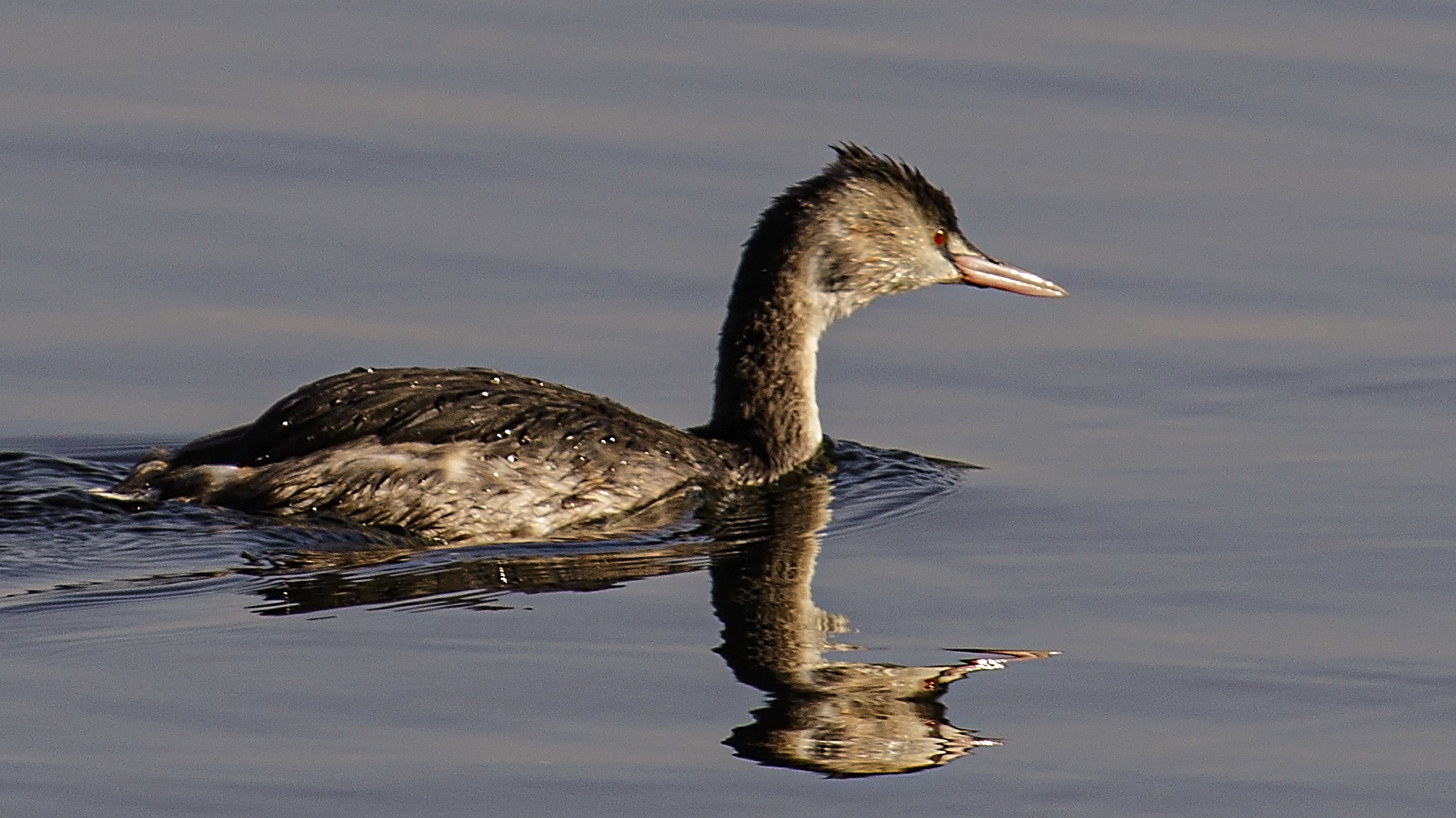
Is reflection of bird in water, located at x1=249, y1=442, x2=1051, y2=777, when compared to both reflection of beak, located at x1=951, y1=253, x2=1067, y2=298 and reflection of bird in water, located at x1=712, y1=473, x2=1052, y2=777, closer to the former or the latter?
reflection of bird in water, located at x1=712, y1=473, x2=1052, y2=777

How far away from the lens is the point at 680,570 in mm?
9273

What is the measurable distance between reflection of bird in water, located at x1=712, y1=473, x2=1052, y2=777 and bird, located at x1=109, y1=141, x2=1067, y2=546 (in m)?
0.84

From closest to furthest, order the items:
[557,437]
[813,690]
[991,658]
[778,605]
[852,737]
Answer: [852,737]
[813,690]
[991,658]
[778,605]
[557,437]

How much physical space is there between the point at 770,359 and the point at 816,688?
321 cm

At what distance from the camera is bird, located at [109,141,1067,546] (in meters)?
9.70

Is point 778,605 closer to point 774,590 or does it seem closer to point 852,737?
point 774,590

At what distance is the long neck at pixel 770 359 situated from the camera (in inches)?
430

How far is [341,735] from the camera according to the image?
285 inches

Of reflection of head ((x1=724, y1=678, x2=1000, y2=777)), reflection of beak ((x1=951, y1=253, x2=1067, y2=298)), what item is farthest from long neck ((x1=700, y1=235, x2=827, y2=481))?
reflection of head ((x1=724, y1=678, x2=1000, y2=777))

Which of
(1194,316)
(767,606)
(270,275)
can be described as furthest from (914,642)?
(270,275)

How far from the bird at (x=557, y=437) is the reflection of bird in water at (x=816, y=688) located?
84 centimetres

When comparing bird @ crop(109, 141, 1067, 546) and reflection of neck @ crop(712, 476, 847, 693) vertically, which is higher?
bird @ crop(109, 141, 1067, 546)

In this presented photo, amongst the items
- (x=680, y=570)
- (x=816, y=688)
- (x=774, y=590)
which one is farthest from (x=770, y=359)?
(x=816, y=688)

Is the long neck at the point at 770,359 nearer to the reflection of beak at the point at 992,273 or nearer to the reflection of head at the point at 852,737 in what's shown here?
the reflection of beak at the point at 992,273
